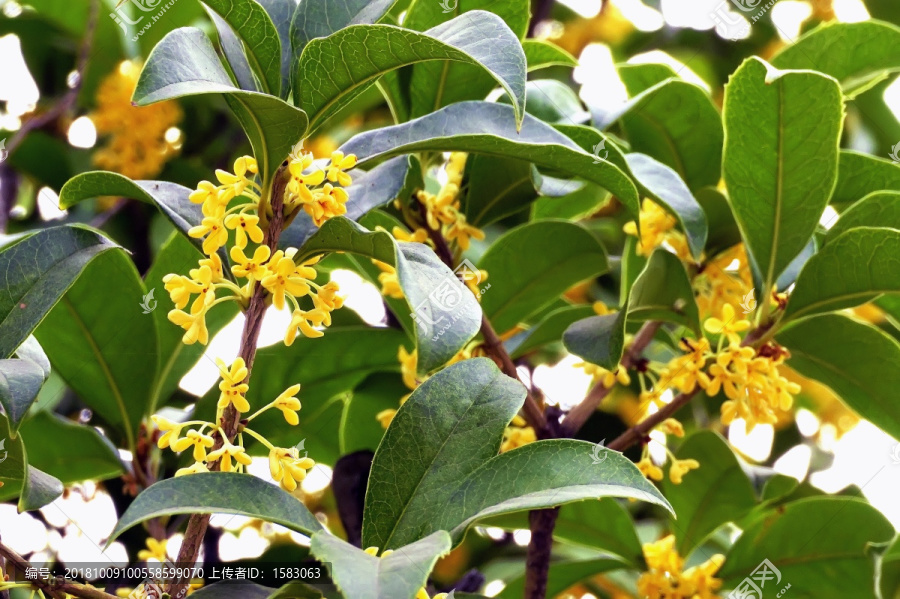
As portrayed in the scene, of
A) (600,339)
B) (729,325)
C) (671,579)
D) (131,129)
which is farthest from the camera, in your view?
(131,129)

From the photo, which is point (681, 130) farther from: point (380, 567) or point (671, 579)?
point (380, 567)

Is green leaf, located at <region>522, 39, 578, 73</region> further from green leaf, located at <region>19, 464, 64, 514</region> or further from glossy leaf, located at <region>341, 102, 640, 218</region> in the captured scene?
green leaf, located at <region>19, 464, 64, 514</region>

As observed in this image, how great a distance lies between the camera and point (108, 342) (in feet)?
5.60

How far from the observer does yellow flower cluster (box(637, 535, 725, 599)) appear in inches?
67.2

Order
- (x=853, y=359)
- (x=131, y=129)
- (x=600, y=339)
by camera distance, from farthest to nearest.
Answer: (x=131, y=129)
(x=853, y=359)
(x=600, y=339)

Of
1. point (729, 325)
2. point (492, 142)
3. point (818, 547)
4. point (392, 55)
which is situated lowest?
point (818, 547)

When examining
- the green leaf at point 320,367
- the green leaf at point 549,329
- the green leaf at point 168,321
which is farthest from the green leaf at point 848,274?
the green leaf at point 168,321

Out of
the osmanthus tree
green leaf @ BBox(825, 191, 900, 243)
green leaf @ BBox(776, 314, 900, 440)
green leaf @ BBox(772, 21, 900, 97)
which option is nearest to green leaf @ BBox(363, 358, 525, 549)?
the osmanthus tree

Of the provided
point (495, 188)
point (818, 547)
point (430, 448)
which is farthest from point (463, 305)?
point (818, 547)

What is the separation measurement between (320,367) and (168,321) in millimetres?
311

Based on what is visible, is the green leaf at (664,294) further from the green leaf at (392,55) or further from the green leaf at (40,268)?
the green leaf at (40,268)

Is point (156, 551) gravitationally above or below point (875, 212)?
below

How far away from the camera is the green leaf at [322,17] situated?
1268 mm

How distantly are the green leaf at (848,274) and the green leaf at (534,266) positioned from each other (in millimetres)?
370
